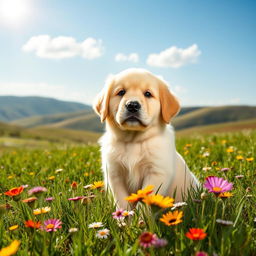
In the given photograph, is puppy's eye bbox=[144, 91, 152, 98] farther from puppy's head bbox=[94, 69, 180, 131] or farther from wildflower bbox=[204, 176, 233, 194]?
wildflower bbox=[204, 176, 233, 194]

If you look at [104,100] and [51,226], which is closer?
[51,226]

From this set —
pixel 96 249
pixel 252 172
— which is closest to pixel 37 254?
pixel 96 249

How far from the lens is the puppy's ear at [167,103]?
10.4ft

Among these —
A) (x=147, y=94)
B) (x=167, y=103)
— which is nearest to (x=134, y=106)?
(x=147, y=94)

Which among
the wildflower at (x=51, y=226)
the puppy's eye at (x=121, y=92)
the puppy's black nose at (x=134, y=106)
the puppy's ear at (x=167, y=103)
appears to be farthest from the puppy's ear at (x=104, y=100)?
the wildflower at (x=51, y=226)

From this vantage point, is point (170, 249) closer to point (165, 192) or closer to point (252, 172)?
point (165, 192)

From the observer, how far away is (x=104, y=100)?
3336 millimetres

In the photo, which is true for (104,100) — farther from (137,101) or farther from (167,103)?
(167,103)

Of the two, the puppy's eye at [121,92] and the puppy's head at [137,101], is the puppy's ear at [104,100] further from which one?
the puppy's eye at [121,92]

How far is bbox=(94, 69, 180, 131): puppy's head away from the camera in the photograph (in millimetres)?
3018

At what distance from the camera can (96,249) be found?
2025 millimetres

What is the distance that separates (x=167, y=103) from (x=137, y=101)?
15.5 inches

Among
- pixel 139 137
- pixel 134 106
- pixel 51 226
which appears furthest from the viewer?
pixel 139 137

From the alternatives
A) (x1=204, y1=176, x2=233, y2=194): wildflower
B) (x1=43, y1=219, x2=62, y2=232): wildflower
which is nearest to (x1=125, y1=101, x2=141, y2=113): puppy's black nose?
(x1=204, y1=176, x2=233, y2=194): wildflower
